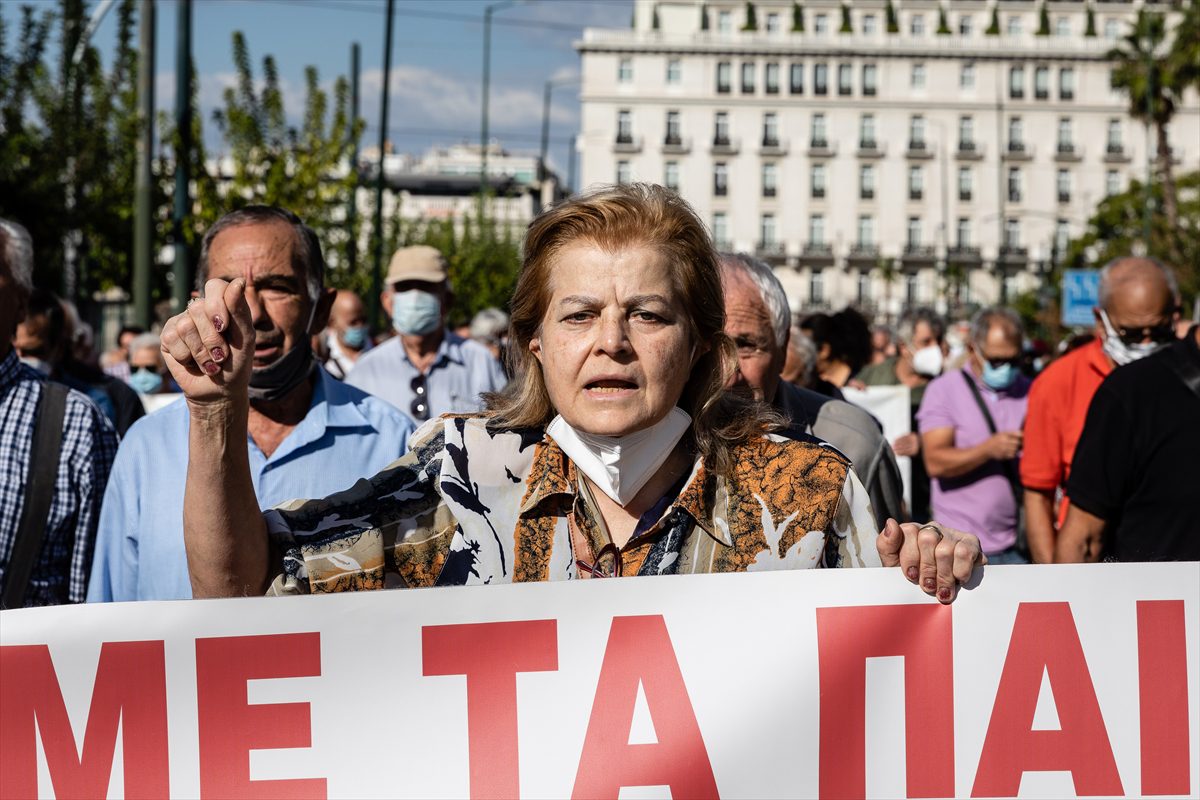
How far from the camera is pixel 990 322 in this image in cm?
776

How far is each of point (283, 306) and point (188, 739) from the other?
4.45 feet

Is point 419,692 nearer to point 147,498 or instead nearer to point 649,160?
point 147,498

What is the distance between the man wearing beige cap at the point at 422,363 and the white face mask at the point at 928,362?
4247mm

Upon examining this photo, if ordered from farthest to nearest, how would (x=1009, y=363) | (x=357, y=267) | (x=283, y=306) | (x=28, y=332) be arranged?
(x=357, y=267) → (x=1009, y=363) → (x=28, y=332) → (x=283, y=306)

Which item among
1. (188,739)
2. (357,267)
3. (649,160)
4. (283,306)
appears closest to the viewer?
(188,739)

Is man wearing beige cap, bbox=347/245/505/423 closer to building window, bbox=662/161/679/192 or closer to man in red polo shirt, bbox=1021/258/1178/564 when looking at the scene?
man in red polo shirt, bbox=1021/258/1178/564

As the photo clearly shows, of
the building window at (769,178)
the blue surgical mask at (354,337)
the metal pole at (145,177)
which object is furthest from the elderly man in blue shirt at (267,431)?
the building window at (769,178)

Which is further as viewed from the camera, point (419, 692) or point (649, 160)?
point (649, 160)

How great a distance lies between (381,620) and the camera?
2572 millimetres

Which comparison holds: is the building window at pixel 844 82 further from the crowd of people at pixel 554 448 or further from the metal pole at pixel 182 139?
the crowd of people at pixel 554 448

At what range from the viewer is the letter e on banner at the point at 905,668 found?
2625 mm

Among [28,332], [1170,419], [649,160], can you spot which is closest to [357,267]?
[28,332]

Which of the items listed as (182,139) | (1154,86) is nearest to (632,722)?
(182,139)

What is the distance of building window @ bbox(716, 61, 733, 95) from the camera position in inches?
3666
